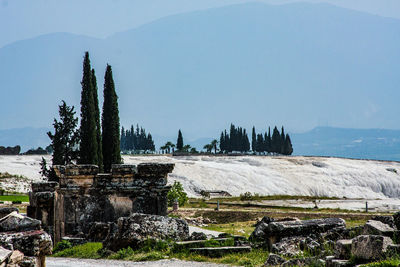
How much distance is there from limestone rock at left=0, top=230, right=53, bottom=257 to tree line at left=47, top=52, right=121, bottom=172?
36.8m

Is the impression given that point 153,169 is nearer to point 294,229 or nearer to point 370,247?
point 294,229

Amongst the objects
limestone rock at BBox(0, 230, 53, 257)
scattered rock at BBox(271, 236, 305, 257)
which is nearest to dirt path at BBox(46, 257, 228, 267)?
scattered rock at BBox(271, 236, 305, 257)

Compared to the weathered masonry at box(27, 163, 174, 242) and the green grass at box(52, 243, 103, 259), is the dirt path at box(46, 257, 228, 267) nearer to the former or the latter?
the green grass at box(52, 243, 103, 259)

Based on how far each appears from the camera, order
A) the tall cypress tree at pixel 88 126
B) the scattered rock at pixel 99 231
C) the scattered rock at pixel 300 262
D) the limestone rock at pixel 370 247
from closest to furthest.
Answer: the limestone rock at pixel 370 247 < the scattered rock at pixel 300 262 < the scattered rock at pixel 99 231 < the tall cypress tree at pixel 88 126

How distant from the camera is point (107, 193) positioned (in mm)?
18156

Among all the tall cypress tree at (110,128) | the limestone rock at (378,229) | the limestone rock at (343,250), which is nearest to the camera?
the limestone rock at (343,250)

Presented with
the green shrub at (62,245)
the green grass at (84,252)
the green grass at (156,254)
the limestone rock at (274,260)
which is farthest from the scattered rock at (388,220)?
the green shrub at (62,245)

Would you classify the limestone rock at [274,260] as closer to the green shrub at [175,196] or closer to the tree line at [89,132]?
the green shrub at [175,196]

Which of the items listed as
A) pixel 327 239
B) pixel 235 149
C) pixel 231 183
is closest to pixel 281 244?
pixel 327 239

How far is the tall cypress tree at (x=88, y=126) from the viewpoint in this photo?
148 feet

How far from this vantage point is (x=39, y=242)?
8508mm

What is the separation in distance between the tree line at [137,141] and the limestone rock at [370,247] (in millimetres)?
137583

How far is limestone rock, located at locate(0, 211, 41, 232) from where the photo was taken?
887 cm

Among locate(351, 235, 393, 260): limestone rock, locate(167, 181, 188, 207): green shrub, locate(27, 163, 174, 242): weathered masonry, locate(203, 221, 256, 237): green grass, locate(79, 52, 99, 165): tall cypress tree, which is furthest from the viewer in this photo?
locate(79, 52, 99, 165): tall cypress tree
